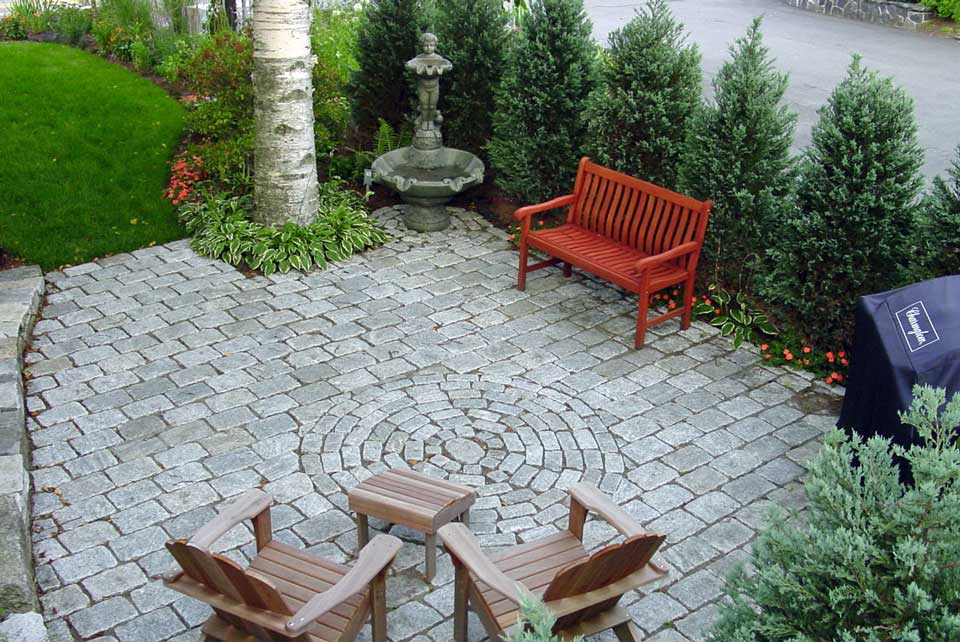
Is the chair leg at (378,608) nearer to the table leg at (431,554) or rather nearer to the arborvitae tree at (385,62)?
the table leg at (431,554)

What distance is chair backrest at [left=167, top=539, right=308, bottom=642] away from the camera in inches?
167

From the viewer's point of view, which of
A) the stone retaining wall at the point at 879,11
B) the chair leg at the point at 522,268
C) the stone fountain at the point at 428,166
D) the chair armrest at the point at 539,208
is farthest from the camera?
the stone retaining wall at the point at 879,11

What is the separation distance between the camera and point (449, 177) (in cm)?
1007

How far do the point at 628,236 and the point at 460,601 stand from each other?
4491 millimetres

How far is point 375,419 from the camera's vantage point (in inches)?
276

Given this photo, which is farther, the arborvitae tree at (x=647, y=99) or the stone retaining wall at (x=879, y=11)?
the stone retaining wall at (x=879, y=11)

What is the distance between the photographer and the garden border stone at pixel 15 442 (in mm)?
5082

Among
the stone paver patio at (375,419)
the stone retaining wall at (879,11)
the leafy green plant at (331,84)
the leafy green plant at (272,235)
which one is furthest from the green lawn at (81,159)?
the stone retaining wall at (879,11)

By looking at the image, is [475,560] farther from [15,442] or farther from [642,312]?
[642,312]

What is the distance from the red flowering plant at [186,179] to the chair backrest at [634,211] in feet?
12.9

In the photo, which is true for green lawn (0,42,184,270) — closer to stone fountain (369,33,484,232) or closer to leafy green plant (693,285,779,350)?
stone fountain (369,33,484,232)

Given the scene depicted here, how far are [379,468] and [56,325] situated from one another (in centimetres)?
336

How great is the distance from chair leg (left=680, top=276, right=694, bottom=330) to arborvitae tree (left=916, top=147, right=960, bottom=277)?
1743 millimetres

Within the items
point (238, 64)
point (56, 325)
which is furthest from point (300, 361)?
point (238, 64)
